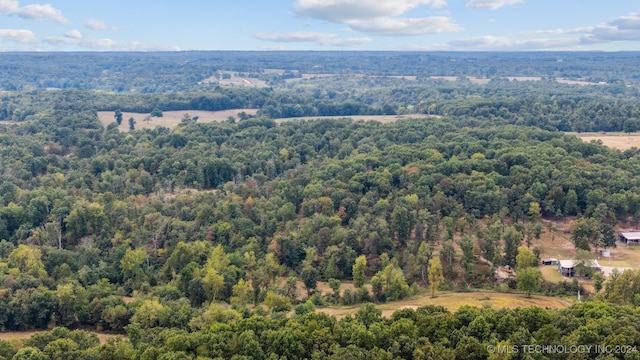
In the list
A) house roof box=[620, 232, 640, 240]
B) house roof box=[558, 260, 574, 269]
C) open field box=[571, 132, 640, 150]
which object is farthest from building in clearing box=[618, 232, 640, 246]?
open field box=[571, 132, 640, 150]

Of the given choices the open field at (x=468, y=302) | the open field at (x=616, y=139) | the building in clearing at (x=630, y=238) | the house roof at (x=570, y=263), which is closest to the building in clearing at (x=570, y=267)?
the house roof at (x=570, y=263)

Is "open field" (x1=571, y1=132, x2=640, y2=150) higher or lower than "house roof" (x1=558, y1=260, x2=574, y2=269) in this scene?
higher

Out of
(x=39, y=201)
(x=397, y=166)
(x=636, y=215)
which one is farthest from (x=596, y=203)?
(x=39, y=201)

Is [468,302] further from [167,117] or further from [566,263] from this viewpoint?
[167,117]

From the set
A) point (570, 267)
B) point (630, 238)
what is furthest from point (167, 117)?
point (630, 238)

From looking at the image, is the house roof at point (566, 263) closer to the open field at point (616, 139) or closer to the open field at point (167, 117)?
the open field at point (616, 139)

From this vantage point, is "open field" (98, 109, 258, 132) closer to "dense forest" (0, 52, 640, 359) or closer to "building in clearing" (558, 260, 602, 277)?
"dense forest" (0, 52, 640, 359)

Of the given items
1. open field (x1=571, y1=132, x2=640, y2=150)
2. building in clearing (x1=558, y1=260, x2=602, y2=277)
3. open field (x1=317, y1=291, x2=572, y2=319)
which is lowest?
open field (x1=317, y1=291, x2=572, y2=319)
